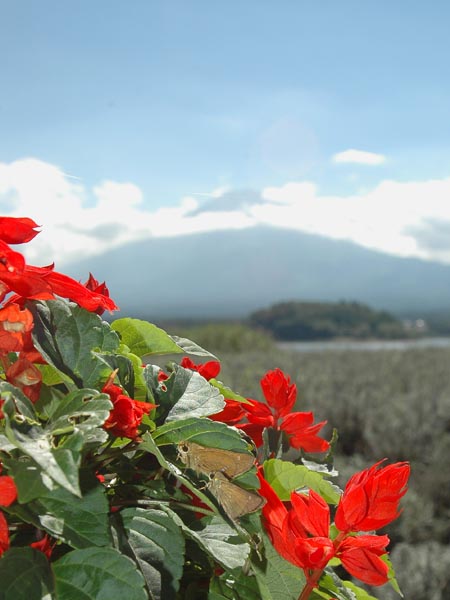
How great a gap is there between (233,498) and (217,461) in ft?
0.09

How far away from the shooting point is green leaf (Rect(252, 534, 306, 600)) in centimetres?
54

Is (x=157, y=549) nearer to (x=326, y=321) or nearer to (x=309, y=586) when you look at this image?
(x=309, y=586)

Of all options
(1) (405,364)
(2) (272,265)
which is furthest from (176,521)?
(2) (272,265)

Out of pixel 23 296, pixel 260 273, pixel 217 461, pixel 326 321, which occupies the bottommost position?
pixel 326 321

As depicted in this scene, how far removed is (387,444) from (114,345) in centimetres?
295

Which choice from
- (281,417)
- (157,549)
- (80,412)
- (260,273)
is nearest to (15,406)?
(80,412)

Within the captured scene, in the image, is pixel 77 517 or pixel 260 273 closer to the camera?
pixel 77 517

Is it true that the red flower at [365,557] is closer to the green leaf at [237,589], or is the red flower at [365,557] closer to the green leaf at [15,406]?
the green leaf at [237,589]

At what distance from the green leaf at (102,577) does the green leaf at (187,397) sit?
5.3 inches

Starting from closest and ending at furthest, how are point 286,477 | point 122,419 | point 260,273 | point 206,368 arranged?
point 122,419
point 286,477
point 206,368
point 260,273

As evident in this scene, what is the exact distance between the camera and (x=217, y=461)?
0.50 metres

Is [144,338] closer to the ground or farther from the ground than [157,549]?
farther from the ground

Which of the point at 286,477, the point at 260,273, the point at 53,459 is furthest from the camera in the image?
the point at 260,273

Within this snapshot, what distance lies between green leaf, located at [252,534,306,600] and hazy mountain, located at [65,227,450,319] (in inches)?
3099
